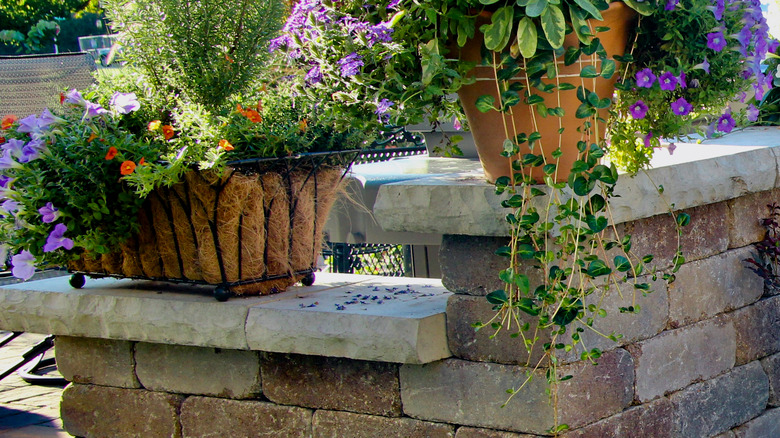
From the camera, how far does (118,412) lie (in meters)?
2.68

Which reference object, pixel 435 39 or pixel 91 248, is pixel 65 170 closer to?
pixel 91 248

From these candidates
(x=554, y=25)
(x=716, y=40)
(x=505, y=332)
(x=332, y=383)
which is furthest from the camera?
(x=332, y=383)

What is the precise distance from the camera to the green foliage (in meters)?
2.35

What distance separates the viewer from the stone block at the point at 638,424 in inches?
84.5

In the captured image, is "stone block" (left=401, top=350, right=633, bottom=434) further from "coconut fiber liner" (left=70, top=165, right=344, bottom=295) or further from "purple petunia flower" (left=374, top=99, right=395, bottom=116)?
"purple petunia flower" (left=374, top=99, right=395, bottom=116)

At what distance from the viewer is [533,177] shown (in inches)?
79.4

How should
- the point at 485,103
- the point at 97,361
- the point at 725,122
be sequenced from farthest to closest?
the point at 97,361 → the point at 725,122 → the point at 485,103

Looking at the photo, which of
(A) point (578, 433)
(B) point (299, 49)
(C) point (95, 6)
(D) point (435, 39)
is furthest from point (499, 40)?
(C) point (95, 6)

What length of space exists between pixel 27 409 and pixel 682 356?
2.75 m

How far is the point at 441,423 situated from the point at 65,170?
1105mm

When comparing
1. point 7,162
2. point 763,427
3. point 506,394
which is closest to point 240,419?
point 506,394

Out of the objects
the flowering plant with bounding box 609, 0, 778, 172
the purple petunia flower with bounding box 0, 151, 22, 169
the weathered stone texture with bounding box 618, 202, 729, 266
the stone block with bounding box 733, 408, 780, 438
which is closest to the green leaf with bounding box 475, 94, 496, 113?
the flowering plant with bounding box 609, 0, 778, 172

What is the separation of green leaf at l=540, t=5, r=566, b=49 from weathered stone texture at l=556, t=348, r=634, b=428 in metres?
0.76

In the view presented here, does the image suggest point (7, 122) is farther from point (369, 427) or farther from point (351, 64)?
point (369, 427)
